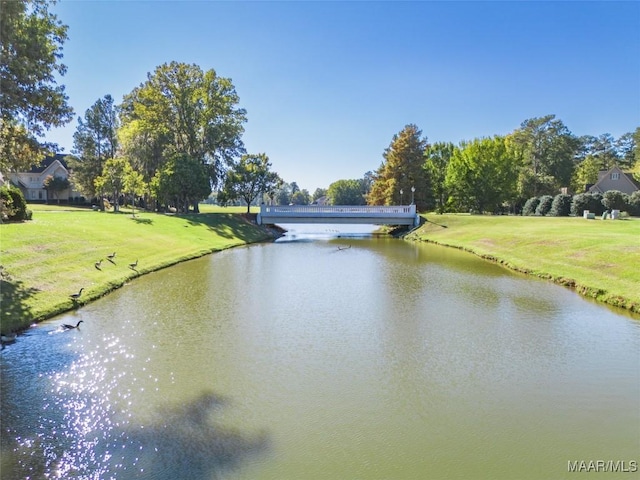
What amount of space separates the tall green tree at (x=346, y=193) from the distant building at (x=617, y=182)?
8741cm

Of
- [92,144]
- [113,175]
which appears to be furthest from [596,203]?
[92,144]

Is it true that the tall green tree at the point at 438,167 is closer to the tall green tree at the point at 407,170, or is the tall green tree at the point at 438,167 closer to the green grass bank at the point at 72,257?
the tall green tree at the point at 407,170


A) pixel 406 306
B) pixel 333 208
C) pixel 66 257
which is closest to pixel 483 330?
pixel 406 306

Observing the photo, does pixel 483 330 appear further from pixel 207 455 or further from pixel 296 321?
pixel 207 455

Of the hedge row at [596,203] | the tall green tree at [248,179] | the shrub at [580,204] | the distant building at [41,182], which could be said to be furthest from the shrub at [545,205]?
the distant building at [41,182]

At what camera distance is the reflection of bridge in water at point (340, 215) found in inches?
2031

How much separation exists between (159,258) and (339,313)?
1554 centimetres

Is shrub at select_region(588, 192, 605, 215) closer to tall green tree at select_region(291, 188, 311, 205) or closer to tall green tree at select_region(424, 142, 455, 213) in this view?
tall green tree at select_region(424, 142, 455, 213)

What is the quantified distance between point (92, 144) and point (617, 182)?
79435 millimetres

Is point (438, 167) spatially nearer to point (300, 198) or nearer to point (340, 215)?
point (340, 215)

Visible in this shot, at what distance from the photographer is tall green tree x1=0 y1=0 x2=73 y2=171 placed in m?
14.9

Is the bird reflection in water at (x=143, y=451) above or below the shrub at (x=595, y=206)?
below

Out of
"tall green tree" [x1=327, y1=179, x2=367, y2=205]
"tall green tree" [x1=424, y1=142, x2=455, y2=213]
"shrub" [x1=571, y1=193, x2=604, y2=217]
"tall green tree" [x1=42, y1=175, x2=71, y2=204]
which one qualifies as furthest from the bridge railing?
"tall green tree" [x1=327, y1=179, x2=367, y2=205]

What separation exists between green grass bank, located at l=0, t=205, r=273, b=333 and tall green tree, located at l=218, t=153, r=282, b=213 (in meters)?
21.7
